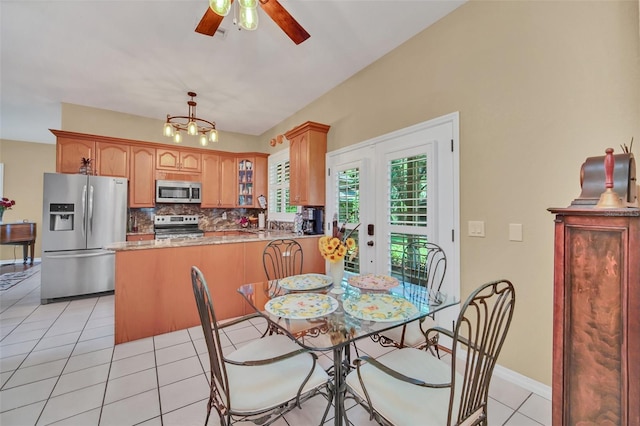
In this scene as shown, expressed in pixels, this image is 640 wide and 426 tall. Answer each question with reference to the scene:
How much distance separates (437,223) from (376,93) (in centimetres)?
162

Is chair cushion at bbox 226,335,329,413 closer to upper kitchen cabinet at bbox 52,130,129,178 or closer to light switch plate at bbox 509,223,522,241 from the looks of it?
light switch plate at bbox 509,223,522,241

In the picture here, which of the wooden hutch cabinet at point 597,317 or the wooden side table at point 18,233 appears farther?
the wooden side table at point 18,233

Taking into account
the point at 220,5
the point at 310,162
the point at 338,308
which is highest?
the point at 220,5

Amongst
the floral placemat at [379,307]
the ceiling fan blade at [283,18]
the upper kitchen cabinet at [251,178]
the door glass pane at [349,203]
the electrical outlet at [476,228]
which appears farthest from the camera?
the upper kitchen cabinet at [251,178]

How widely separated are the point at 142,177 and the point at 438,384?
5.09m

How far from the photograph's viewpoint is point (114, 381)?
193cm

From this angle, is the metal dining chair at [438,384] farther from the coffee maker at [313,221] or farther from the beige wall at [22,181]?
the beige wall at [22,181]

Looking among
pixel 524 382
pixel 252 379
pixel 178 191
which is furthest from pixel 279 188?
pixel 524 382

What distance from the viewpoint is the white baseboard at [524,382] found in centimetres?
176

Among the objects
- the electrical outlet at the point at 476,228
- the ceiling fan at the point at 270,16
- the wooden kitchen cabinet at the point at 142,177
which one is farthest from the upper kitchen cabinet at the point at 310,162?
the wooden kitchen cabinet at the point at 142,177

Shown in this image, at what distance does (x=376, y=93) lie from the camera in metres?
3.00

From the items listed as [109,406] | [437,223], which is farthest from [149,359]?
[437,223]

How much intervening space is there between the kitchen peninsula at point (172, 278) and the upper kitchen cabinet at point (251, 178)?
90.8 inches

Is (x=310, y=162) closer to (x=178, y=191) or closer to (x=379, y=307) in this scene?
(x=379, y=307)
